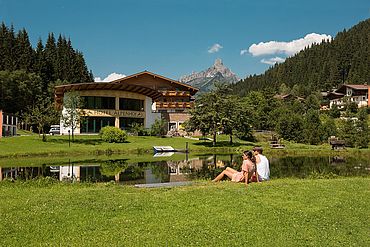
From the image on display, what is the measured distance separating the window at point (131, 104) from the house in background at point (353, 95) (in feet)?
164

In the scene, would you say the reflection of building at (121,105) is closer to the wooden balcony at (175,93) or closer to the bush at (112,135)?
the wooden balcony at (175,93)

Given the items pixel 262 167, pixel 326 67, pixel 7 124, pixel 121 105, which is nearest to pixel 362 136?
pixel 121 105

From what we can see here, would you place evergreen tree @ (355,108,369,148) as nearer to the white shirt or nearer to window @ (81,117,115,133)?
window @ (81,117,115,133)

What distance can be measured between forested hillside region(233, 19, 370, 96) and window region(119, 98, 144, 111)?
69.9 meters

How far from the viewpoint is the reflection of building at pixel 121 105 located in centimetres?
4806

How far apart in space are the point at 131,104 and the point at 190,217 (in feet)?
150

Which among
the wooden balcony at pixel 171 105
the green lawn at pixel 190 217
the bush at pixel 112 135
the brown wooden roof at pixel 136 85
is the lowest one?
the green lawn at pixel 190 217

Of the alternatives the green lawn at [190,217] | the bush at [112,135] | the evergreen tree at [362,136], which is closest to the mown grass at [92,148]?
the bush at [112,135]

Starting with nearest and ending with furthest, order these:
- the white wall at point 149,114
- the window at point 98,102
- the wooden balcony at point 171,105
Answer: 1. the window at point 98,102
2. the white wall at point 149,114
3. the wooden balcony at point 171,105

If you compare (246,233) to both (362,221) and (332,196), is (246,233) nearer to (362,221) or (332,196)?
(362,221)

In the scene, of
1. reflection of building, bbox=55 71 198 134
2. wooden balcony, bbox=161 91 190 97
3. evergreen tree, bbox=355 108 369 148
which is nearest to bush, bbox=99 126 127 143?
reflection of building, bbox=55 71 198 134

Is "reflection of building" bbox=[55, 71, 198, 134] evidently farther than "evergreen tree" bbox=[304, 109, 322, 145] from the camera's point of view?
Yes

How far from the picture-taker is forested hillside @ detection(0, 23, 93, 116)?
5586 cm

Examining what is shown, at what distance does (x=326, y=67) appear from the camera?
134 metres
